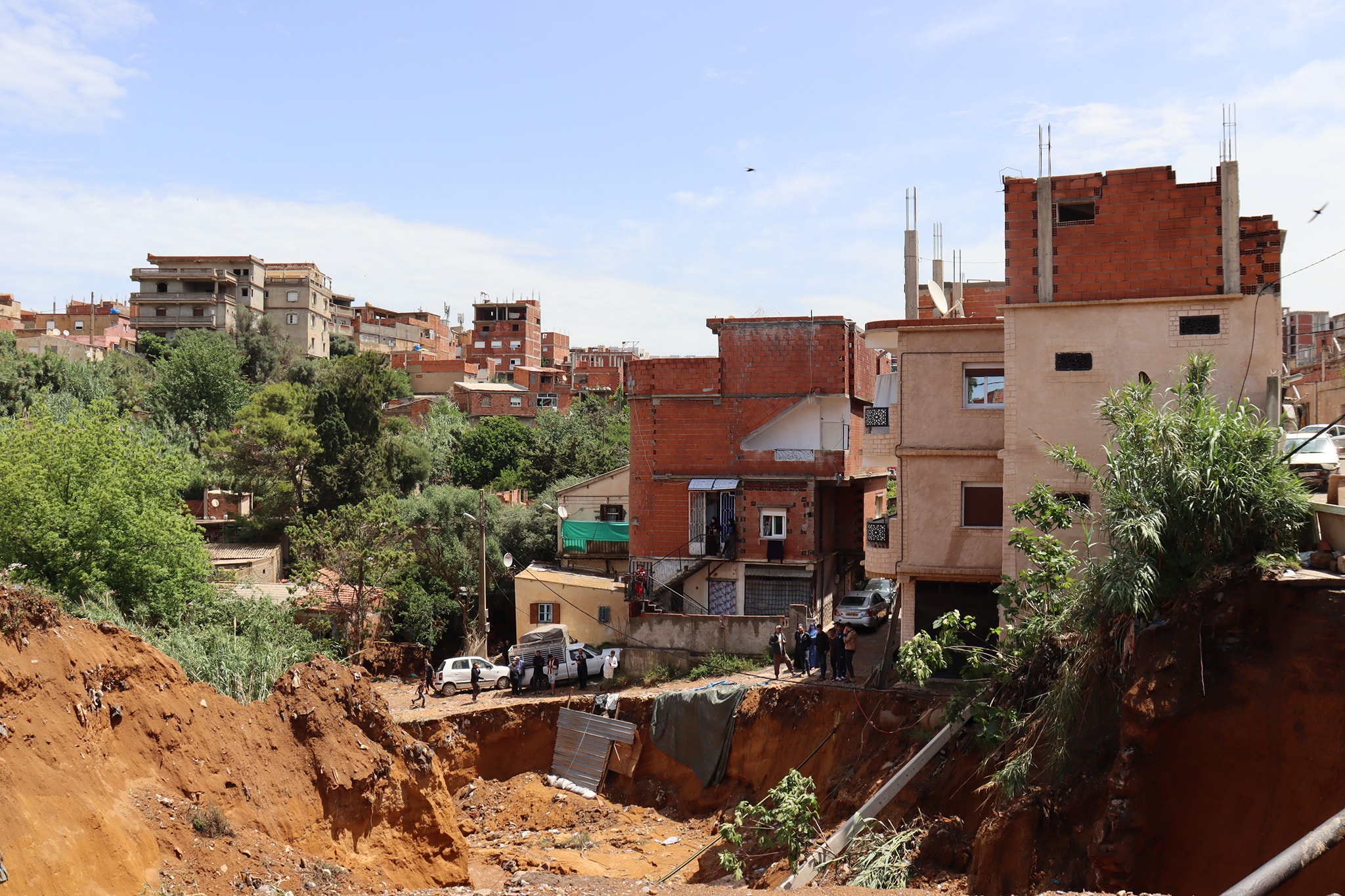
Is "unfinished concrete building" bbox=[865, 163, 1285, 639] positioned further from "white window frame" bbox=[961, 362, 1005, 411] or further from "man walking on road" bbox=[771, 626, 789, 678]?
"man walking on road" bbox=[771, 626, 789, 678]

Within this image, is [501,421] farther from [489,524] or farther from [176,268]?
[176,268]

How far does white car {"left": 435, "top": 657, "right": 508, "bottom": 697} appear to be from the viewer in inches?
1005

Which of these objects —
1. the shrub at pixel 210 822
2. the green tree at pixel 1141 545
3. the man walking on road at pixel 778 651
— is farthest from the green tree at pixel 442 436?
the green tree at pixel 1141 545

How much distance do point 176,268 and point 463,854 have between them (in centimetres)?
7590

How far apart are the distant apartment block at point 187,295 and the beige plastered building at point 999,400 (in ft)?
232

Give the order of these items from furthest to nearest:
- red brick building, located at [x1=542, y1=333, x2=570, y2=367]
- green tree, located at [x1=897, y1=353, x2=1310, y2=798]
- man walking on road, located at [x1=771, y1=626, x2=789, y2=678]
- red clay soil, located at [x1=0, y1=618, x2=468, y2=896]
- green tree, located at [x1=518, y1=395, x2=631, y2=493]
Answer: red brick building, located at [x1=542, y1=333, x2=570, y2=367]
green tree, located at [x1=518, y1=395, x2=631, y2=493]
man walking on road, located at [x1=771, y1=626, x2=789, y2=678]
green tree, located at [x1=897, y1=353, x2=1310, y2=798]
red clay soil, located at [x1=0, y1=618, x2=468, y2=896]

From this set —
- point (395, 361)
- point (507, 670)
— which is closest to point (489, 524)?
point (507, 670)

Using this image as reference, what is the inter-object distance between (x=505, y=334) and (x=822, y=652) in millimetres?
75747

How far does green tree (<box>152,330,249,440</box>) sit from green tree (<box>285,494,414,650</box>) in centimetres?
2480

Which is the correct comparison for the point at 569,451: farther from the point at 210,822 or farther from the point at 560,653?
the point at 210,822

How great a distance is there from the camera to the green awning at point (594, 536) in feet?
108

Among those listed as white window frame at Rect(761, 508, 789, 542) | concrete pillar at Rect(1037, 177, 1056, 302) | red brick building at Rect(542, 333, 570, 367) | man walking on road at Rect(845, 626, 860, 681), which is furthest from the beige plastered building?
red brick building at Rect(542, 333, 570, 367)

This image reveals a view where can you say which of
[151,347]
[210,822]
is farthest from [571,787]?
[151,347]

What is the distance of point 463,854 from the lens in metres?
18.0
